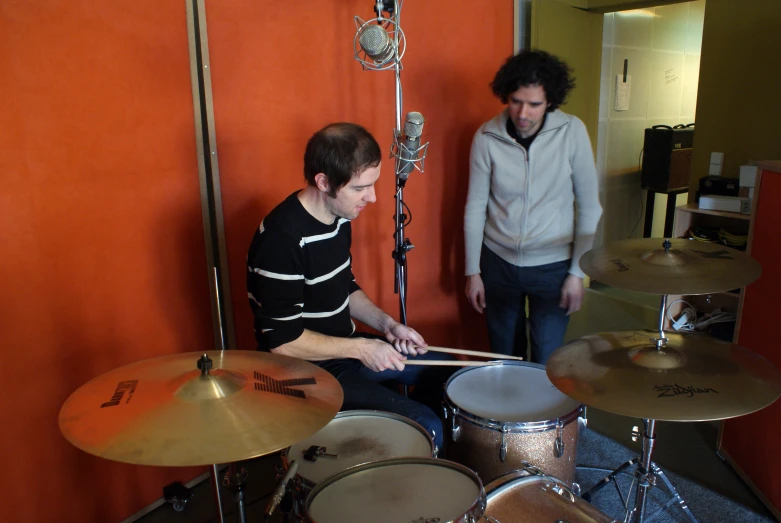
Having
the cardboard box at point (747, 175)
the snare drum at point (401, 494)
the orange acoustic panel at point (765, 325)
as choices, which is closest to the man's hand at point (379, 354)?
the snare drum at point (401, 494)

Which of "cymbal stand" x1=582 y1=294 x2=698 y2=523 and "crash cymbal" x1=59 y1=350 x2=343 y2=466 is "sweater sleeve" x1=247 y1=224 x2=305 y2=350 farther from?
"cymbal stand" x1=582 y1=294 x2=698 y2=523

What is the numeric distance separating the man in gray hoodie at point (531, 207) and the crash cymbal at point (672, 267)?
1.49ft

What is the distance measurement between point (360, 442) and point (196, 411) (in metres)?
0.54

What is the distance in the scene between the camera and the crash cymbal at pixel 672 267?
1.50m

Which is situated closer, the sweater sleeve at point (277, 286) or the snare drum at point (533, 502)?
the snare drum at point (533, 502)

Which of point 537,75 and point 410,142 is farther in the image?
point 537,75

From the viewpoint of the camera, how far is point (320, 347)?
1645 millimetres

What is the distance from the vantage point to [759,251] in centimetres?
201

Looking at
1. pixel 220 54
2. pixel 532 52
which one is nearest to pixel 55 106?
pixel 220 54

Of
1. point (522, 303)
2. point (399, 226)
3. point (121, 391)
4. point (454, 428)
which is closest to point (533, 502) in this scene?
point (454, 428)

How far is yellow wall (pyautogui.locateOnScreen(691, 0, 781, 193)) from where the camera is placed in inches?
117

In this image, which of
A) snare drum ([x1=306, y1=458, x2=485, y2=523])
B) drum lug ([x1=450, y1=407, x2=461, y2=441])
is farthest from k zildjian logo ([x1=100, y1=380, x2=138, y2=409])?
drum lug ([x1=450, y1=407, x2=461, y2=441])

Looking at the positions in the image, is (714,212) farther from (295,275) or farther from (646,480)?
(295,275)

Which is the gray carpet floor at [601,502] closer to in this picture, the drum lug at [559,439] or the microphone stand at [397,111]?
the drum lug at [559,439]
